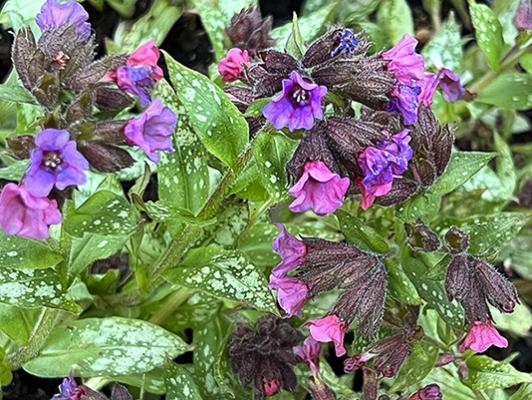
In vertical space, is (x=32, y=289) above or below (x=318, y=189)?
below

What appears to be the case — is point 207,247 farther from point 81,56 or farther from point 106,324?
point 81,56

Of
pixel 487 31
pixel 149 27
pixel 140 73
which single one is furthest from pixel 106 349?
pixel 487 31

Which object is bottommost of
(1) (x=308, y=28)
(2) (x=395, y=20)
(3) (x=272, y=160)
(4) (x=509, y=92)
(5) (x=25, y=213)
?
(4) (x=509, y=92)

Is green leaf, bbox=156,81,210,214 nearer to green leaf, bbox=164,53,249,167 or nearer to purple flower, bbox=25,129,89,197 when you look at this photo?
green leaf, bbox=164,53,249,167

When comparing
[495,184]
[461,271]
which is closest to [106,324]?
[461,271]

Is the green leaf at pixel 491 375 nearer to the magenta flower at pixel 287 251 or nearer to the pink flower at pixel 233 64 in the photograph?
the magenta flower at pixel 287 251

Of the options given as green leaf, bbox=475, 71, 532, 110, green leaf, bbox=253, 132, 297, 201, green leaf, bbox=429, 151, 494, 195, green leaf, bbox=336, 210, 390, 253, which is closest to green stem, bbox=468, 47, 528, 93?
green leaf, bbox=475, 71, 532, 110

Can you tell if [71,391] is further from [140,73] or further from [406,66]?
[406,66]
